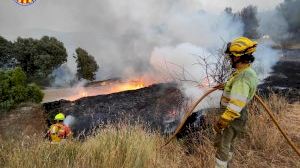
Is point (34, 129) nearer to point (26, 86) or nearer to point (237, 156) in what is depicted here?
point (26, 86)

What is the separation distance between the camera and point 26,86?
50.8 ft

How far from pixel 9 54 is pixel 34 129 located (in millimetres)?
9850

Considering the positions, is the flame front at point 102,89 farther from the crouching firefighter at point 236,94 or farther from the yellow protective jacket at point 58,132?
the crouching firefighter at point 236,94

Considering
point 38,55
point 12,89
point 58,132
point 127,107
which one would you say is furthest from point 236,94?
point 38,55

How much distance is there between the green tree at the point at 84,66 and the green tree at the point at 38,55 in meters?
3.11

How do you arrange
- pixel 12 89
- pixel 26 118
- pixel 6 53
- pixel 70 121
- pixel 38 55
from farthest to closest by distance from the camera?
pixel 38 55
pixel 6 53
pixel 12 89
pixel 26 118
pixel 70 121

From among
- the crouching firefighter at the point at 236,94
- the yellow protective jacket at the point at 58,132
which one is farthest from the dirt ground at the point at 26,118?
the crouching firefighter at the point at 236,94

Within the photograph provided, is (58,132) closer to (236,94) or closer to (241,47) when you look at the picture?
(236,94)

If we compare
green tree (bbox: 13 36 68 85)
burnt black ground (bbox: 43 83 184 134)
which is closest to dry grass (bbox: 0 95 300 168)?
burnt black ground (bbox: 43 83 184 134)

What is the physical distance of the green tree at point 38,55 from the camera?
A: 21.8 m

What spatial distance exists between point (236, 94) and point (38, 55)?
19684 mm

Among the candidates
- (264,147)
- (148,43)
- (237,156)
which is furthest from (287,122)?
(148,43)

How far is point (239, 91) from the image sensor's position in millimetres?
4180

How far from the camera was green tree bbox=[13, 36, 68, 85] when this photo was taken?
2181 centimetres
